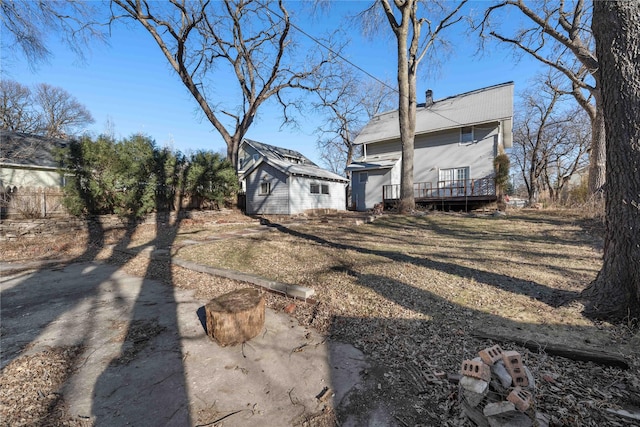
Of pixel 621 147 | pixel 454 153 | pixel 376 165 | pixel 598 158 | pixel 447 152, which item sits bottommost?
pixel 621 147

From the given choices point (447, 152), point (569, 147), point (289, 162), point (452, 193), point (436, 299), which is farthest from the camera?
point (569, 147)

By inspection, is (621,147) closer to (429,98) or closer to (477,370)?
(477,370)

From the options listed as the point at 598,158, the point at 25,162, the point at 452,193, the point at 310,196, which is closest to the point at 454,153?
the point at 452,193

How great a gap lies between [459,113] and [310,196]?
1097 centimetres

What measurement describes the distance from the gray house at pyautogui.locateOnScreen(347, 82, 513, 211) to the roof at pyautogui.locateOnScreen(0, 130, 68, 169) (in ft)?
54.7

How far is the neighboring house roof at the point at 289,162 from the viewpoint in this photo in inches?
569

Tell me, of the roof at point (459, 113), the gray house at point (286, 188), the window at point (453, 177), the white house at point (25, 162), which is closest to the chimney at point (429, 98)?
the roof at point (459, 113)

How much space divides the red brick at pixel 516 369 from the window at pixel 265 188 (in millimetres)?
14018

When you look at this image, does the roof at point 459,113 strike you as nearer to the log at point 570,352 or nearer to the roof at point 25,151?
the log at point 570,352

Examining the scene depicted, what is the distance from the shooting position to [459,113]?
671 inches

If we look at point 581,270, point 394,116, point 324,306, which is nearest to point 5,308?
point 324,306

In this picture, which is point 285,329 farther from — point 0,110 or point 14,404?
point 0,110

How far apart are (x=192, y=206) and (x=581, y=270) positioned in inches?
527

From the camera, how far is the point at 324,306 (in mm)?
3232
